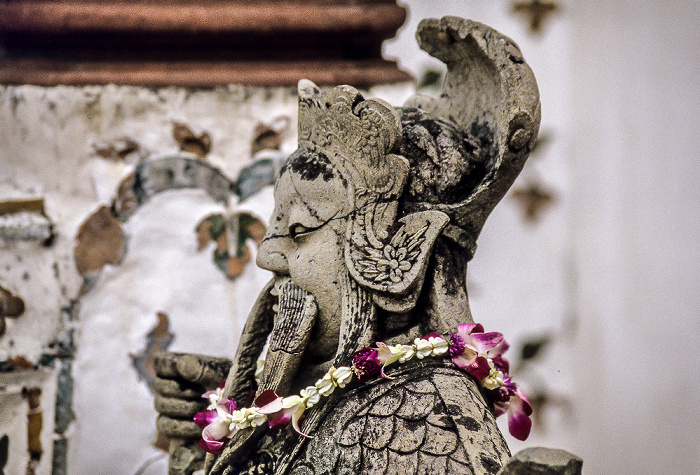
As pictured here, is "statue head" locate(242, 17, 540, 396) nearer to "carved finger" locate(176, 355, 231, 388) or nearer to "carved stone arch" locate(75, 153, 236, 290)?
"carved finger" locate(176, 355, 231, 388)

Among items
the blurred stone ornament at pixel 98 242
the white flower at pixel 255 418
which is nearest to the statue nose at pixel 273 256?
the white flower at pixel 255 418

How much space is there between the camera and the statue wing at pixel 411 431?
1150 mm

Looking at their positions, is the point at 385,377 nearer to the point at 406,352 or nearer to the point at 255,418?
the point at 406,352

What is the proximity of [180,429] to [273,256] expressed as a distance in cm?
51

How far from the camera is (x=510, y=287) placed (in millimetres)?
2600

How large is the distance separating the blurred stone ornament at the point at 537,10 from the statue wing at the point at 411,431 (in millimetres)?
1757

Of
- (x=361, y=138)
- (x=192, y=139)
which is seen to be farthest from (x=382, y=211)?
(x=192, y=139)

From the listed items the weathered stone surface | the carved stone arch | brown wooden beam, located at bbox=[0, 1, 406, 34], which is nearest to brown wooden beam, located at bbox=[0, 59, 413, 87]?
brown wooden beam, located at bbox=[0, 1, 406, 34]

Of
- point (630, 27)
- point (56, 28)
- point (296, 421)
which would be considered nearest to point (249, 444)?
point (296, 421)

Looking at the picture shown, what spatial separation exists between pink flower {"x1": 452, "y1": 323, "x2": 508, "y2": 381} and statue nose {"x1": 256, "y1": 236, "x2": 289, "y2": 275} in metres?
0.36

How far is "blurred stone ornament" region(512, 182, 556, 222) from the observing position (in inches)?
104

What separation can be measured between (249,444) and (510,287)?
146 centimetres

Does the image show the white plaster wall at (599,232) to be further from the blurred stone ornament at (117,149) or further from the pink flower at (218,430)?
the pink flower at (218,430)

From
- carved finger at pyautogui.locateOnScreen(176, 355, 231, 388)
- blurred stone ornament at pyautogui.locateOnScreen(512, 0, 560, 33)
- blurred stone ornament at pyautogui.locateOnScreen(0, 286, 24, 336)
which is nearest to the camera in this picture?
carved finger at pyautogui.locateOnScreen(176, 355, 231, 388)
